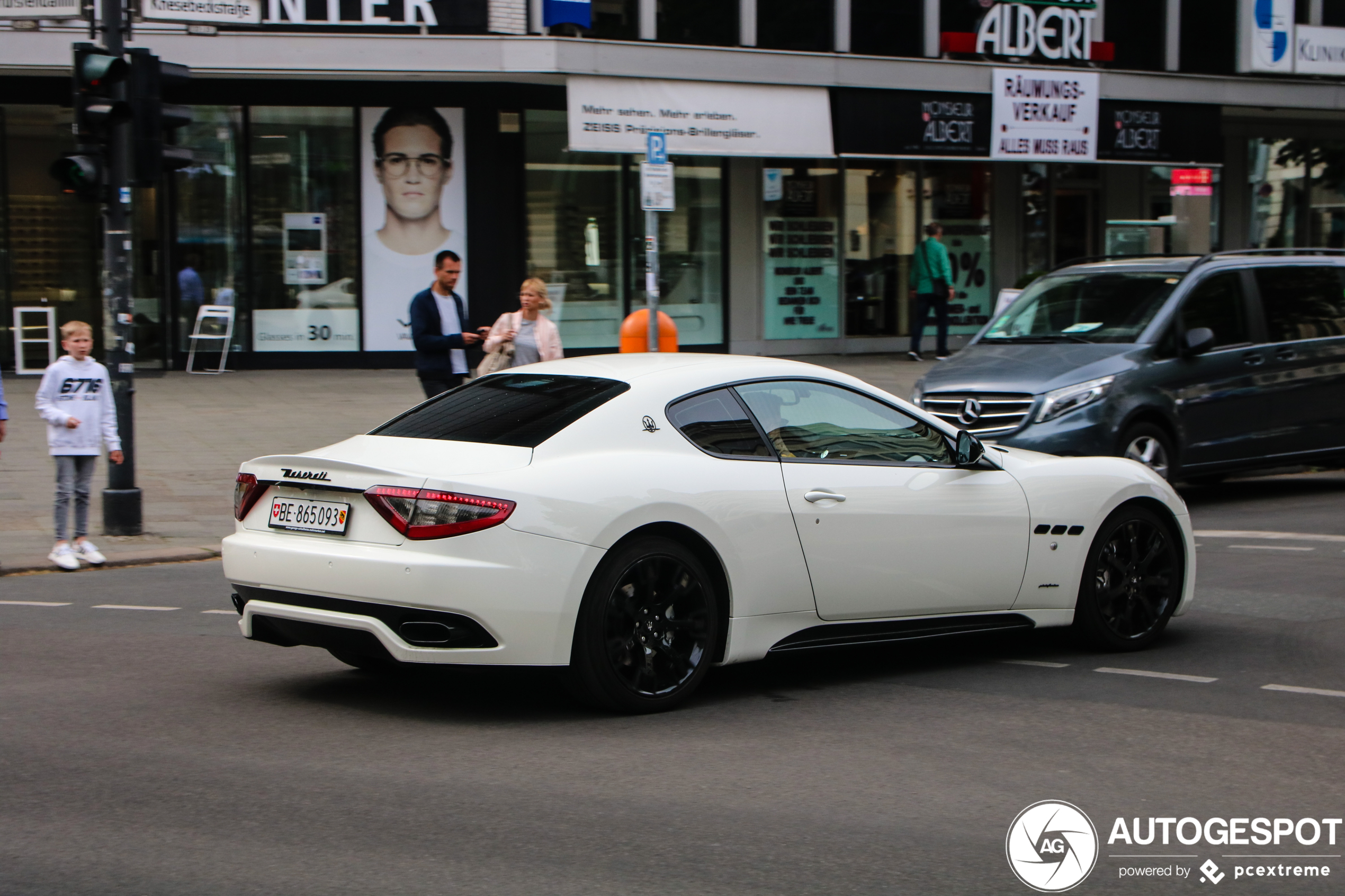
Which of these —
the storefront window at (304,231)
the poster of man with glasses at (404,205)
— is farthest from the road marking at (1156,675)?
the storefront window at (304,231)

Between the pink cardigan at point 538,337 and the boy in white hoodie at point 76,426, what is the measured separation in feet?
11.5

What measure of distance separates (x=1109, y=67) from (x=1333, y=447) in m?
14.6

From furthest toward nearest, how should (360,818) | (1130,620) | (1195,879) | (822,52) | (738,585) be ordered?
(822,52) < (1130,620) < (738,585) < (360,818) < (1195,879)

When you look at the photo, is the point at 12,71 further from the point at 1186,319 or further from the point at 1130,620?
the point at 1130,620

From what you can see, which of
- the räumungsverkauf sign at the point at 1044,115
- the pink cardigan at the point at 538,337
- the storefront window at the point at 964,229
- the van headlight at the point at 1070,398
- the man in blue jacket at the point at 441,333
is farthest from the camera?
the storefront window at the point at 964,229

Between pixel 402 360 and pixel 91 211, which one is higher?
pixel 91 211

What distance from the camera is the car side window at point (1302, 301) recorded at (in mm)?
13094

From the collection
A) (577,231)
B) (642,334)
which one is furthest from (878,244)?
(642,334)

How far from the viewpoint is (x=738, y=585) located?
20.2 ft

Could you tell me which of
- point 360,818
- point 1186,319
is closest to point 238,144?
point 1186,319

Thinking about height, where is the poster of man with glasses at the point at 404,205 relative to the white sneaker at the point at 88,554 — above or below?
above

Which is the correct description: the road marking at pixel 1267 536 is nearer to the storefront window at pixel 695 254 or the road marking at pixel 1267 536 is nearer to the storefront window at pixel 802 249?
the storefront window at pixel 695 254

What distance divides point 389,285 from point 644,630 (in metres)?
17.0

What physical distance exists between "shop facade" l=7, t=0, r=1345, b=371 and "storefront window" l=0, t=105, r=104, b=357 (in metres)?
0.03
